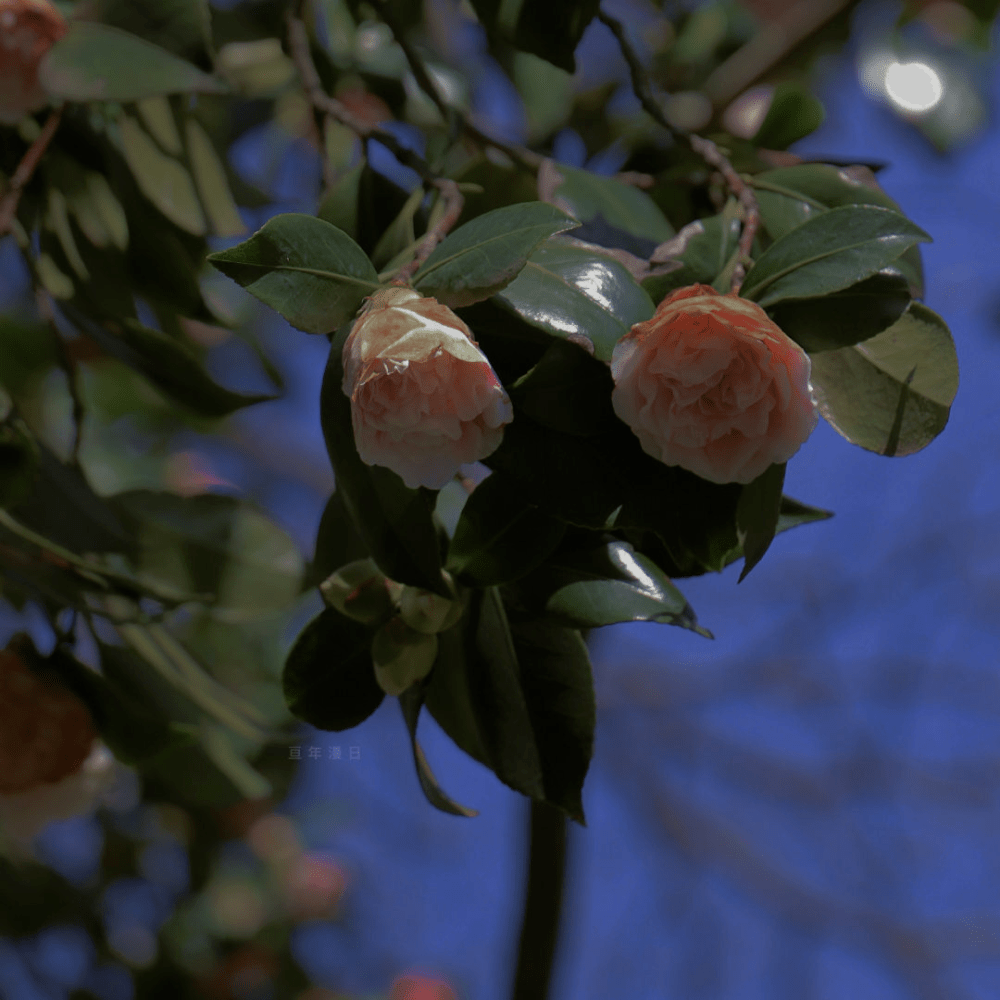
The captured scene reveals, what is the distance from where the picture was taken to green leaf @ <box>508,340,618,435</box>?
34 centimetres

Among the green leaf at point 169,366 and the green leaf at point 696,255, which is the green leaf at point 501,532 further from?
the green leaf at point 169,366

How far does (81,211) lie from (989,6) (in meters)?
1.07

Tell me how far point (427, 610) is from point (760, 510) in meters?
0.14

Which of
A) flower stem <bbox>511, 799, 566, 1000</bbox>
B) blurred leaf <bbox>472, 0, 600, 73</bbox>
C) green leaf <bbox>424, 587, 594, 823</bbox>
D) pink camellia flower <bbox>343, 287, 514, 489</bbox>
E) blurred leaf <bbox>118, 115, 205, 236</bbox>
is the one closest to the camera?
pink camellia flower <bbox>343, 287, 514, 489</bbox>

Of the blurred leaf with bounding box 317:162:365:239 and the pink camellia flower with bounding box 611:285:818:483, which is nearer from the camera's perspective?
the pink camellia flower with bounding box 611:285:818:483

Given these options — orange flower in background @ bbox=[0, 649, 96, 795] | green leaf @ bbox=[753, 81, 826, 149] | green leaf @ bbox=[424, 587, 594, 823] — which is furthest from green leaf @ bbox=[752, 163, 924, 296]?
orange flower in background @ bbox=[0, 649, 96, 795]

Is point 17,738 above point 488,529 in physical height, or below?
below

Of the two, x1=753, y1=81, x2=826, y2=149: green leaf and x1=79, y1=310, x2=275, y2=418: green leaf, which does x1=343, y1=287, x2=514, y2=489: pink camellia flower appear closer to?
x1=79, y1=310, x2=275, y2=418: green leaf

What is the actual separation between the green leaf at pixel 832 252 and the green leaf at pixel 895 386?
0.19 feet

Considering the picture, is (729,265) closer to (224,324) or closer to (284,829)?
(224,324)

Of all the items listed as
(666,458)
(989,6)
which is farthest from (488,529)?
(989,6)

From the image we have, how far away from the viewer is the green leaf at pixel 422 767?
43 centimetres

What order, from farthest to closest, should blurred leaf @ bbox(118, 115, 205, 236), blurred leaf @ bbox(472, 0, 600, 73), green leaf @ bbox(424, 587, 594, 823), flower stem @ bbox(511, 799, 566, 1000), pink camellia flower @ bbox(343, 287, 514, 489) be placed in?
flower stem @ bbox(511, 799, 566, 1000) < blurred leaf @ bbox(118, 115, 205, 236) < blurred leaf @ bbox(472, 0, 600, 73) < green leaf @ bbox(424, 587, 594, 823) < pink camellia flower @ bbox(343, 287, 514, 489)

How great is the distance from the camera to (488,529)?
15.0 inches
